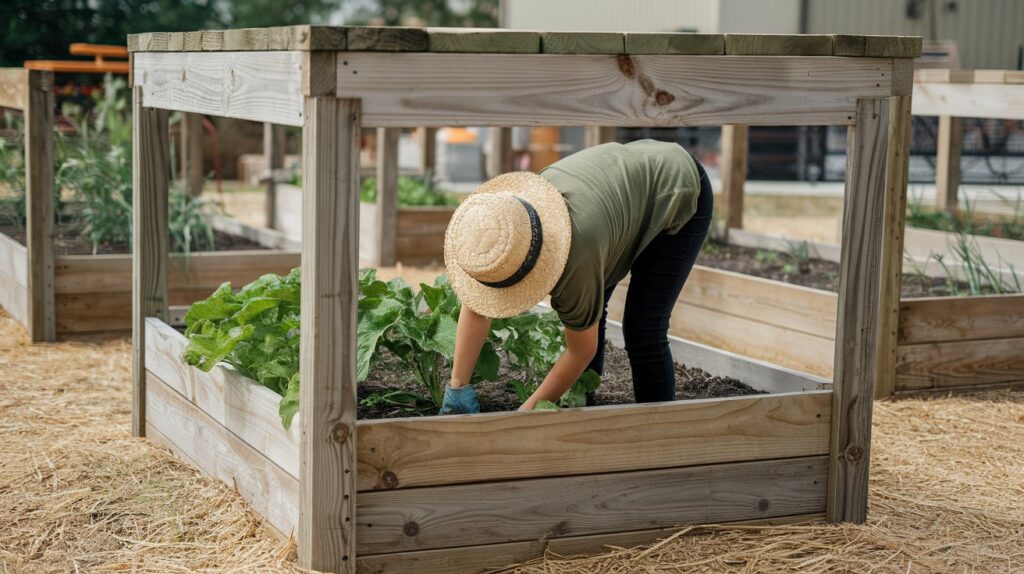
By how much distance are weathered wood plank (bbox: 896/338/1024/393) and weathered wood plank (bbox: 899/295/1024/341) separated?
0.10 feet

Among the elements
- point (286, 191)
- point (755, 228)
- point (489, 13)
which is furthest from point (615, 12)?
point (489, 13)

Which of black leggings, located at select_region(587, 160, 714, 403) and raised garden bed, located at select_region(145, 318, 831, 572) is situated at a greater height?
black leggings, located at select_region(587, 160, 714, 403)

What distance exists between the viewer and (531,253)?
284cm

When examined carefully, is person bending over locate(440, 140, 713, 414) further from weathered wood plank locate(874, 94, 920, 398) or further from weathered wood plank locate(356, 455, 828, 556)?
weathered wood plank locate(874, 94, 920, 398)

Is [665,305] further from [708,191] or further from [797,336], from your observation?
[797,336]

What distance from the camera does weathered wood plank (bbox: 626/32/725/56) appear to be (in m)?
2.92

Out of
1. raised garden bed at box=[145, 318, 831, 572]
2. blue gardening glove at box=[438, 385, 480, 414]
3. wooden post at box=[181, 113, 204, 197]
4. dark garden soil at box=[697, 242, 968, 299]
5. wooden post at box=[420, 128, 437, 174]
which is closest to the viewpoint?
raised garden bed at box=[145, 318, 831, 572]

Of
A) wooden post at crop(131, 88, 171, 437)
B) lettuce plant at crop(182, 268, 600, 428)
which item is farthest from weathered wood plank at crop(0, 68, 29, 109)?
lettuce plant at crop(182, 268, 600, 428)

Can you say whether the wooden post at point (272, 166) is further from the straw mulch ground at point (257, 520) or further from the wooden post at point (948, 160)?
the straw mulch ground at point (257, 520)

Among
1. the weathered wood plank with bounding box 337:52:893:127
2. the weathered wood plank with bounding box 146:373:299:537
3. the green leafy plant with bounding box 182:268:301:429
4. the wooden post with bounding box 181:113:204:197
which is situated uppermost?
the weathered wood plank with bounding box 337:52:893:127

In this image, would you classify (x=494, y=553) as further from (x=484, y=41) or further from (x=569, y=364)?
(x=484, y=41)

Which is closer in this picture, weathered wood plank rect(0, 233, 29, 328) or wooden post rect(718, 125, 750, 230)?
weathered wood plank rect(0, 233, 29, 328)

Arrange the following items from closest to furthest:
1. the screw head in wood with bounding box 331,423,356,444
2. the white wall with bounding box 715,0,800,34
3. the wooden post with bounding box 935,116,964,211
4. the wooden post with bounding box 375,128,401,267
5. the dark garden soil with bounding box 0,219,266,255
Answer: the screw head in wood with bounding box 331,423,356,444, the dark garden soil with bounding box 0,219,266,255, the wooden post with bounding box 935,116,964,211, the wooden post with bounding box 375,128,401,267, the white wall with bounding box 715,0,800,34

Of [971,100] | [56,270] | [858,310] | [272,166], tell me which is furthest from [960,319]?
[272,166]
